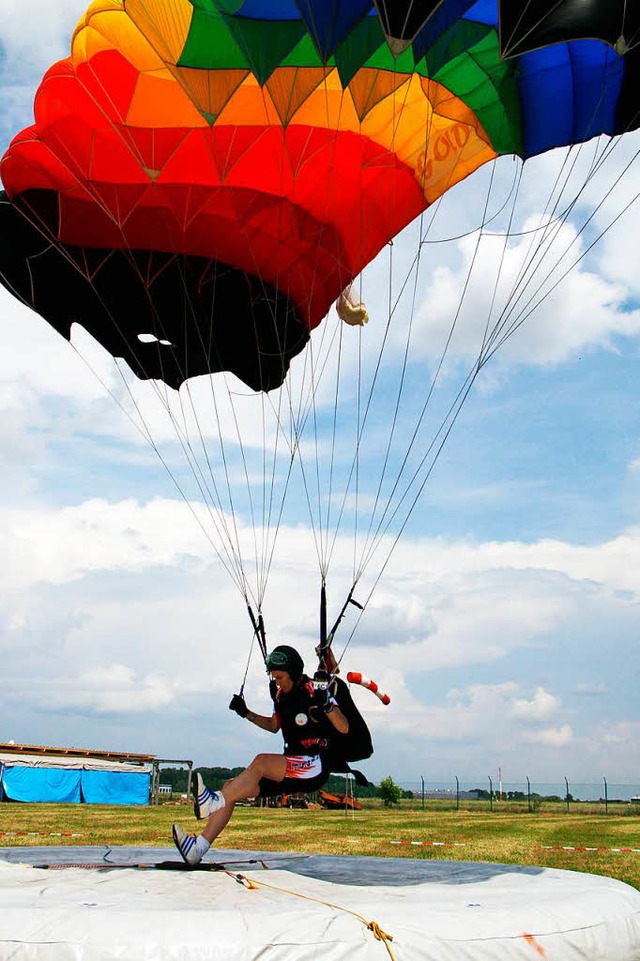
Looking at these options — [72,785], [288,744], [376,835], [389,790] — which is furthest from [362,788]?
Answer: [288,744]

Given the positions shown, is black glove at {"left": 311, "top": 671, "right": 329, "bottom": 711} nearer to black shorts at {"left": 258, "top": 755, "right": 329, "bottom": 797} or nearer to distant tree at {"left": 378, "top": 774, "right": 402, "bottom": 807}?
black shorts at {"left": 258, "top": 755, "right": 329, "bottom": 797}

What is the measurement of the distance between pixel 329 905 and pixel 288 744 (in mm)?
1941

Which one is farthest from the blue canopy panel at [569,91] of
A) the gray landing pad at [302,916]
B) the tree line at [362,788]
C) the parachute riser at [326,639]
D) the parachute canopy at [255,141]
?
the tree line at [362,788]

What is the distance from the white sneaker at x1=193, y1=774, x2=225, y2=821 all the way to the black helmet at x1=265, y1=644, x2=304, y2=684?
876 millimetres

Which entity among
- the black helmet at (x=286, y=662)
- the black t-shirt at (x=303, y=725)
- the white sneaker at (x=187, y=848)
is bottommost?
the white sneaker at (x=187, y=848)

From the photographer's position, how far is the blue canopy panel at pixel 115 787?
25.9m

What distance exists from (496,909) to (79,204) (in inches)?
258

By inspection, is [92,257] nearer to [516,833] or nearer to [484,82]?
[484,82]

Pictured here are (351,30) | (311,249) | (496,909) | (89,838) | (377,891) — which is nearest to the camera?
(496,909)

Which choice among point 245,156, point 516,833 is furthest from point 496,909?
point 516,833

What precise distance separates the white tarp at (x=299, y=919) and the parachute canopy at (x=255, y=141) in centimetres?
479

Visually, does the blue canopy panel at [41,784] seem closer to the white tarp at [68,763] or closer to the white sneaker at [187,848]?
the white tarp at [68,763]

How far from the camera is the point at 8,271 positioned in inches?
323

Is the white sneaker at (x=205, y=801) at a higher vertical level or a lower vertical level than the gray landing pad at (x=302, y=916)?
higher
